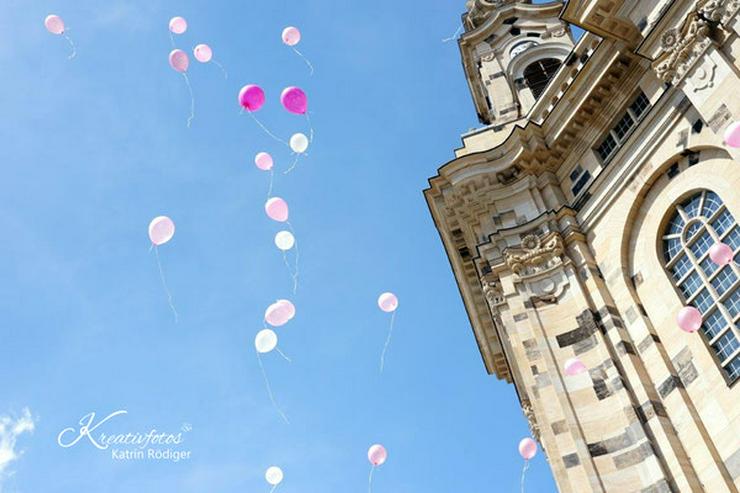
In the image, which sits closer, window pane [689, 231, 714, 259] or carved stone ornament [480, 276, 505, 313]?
window pane [689, 231, 714, 259]

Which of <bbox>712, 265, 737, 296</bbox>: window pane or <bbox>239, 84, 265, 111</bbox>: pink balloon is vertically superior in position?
<bbox>239, 84, 265, 111</bbox>: pink balloon

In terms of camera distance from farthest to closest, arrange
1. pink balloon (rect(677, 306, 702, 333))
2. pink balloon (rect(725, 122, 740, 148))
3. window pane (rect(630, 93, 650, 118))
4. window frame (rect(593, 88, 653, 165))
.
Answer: window pane (rect(630, 93, 650, 118)) < window frame (rect(593, 88, 653, 165)) < pink balloon (rect(677, 306, 702, 333)) < pink balloon (rect(725, 122, 740, 148))

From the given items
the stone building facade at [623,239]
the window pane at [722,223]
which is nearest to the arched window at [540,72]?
the stone building facade at [623,239]

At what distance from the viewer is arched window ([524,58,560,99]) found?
3287cm

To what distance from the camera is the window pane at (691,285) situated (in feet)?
62.7

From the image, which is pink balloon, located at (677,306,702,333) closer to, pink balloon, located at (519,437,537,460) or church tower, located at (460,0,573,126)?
pink balloon, located at (519,437,537,460)

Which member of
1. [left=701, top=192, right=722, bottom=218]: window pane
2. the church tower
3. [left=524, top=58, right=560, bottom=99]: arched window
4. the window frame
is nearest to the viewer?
[left=701, top=192, right=722, bottom=218]: window pane

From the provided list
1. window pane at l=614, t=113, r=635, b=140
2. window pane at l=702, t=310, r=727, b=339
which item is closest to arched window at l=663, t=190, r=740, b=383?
window pane at l=702, t=310, r=727, b=339

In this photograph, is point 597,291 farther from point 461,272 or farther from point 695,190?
point 461,272

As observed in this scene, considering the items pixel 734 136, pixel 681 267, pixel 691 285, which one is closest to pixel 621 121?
pixel 681 267

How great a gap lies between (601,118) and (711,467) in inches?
453

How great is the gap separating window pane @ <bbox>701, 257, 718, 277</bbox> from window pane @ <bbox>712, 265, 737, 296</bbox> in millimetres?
197

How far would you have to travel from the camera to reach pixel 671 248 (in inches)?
800

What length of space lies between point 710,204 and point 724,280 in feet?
7.26
